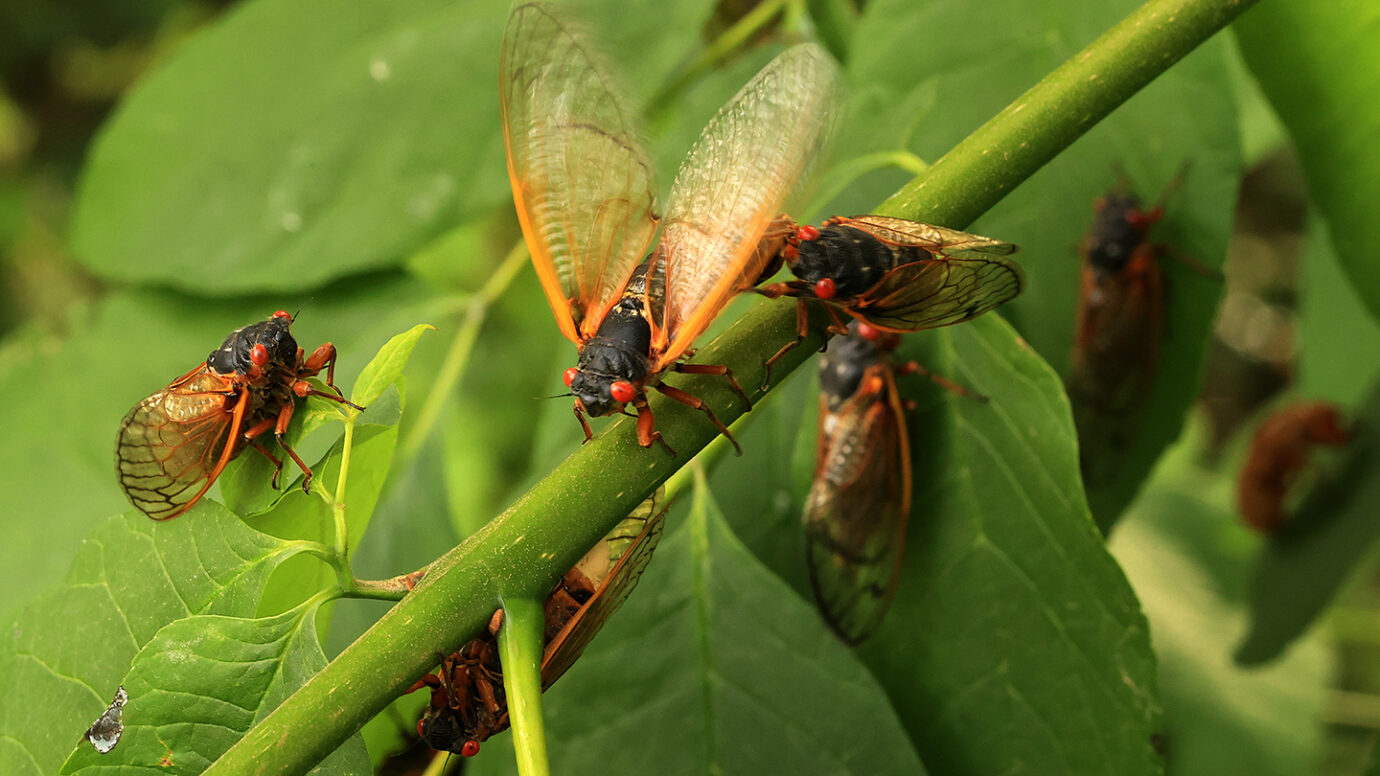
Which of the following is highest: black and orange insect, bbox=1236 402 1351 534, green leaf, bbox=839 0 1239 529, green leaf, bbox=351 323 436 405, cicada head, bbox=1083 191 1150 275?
green leaf, bbox=351 323 436 405

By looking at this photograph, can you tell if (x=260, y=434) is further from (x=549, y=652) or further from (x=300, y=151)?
(x=300, y=151)

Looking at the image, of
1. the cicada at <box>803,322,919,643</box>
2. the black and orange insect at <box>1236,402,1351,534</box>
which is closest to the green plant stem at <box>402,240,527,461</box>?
the cicada at <box>803,322,919,643</box>

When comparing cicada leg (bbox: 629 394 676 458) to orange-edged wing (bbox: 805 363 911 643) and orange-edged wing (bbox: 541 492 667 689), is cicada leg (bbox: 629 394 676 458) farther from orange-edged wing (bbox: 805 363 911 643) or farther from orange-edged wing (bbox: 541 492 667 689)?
orange-edged wing (bbox: 805 363 911 643)

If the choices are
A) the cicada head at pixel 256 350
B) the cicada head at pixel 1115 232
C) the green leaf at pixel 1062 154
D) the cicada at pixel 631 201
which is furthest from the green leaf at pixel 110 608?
the cicada head at pixel 1115 232

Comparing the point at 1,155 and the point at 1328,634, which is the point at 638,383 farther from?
the point at 1,155

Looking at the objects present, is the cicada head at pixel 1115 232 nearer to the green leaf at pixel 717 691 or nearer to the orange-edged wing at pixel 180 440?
the green leaf at pixel 717 691

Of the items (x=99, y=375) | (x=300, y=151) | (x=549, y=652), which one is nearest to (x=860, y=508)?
(x=549, y=652)
